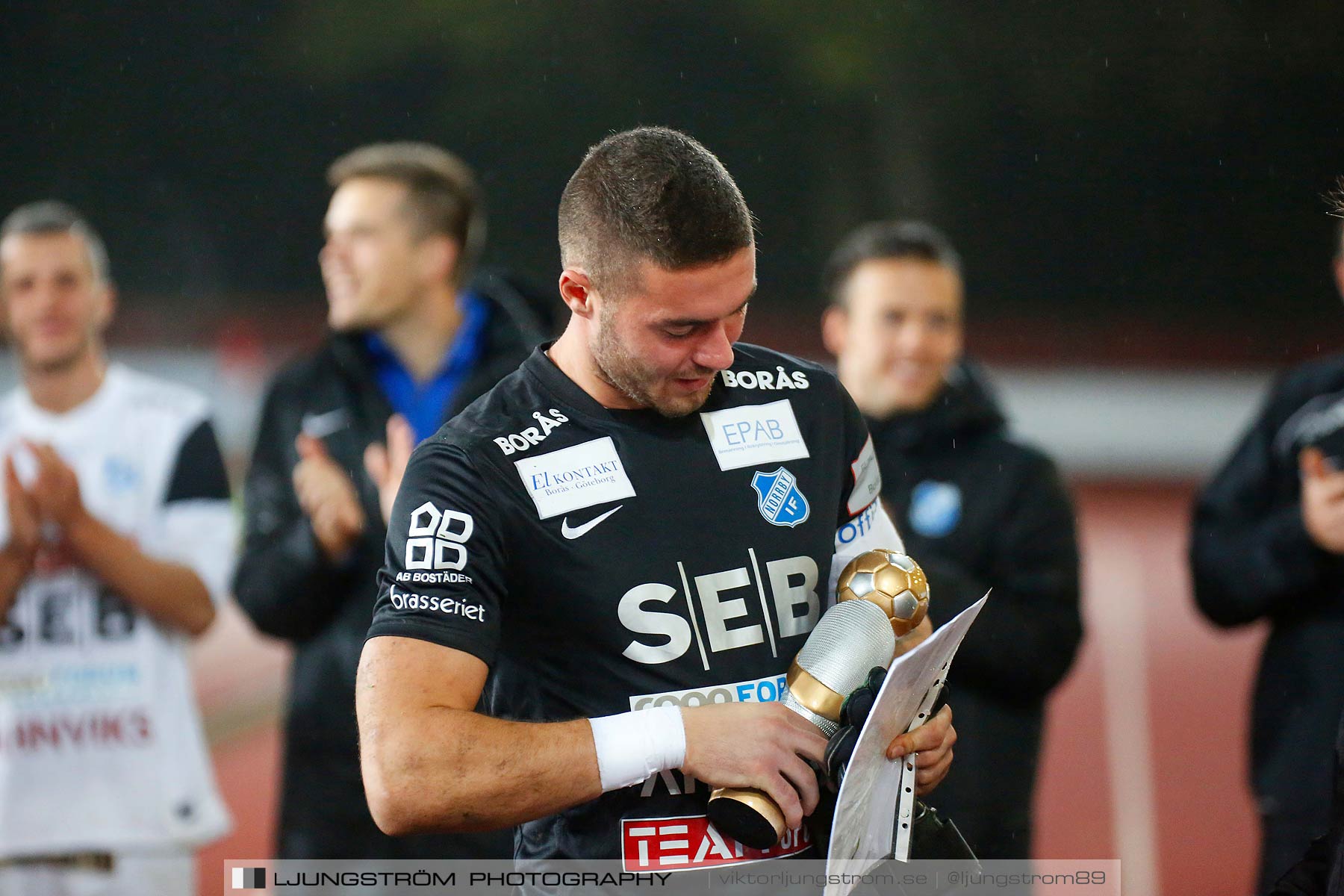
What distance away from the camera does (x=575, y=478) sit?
1948mm

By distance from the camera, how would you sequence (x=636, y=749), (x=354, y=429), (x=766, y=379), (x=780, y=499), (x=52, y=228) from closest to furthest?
(x=636, y=749)
(x=780, y=499)
(x=766, y=379)
(x=354, y=429)
(x=52, y=228)

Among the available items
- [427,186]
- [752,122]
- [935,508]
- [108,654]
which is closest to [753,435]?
[935,508]

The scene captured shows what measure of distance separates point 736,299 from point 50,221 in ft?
8.72

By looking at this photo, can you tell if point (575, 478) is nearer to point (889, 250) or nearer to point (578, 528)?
point (578, 528)

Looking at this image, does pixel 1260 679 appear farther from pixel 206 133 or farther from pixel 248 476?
pixel 206 133

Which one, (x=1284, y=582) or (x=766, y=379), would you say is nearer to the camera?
(x=766, y=379)

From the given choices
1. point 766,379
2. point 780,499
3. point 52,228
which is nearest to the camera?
point 780,499

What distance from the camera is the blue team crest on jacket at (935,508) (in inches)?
130

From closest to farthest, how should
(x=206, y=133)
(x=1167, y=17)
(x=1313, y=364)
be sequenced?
1. (x=1313, y=364)
2. (x=1167, y=17)
3. (x=206, y=133)

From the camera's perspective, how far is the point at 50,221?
150 inches

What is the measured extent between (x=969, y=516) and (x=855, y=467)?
47.8 inches

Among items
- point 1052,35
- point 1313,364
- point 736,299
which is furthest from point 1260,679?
point 1052,35

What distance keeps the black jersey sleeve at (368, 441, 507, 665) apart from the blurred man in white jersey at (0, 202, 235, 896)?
189 centimetres

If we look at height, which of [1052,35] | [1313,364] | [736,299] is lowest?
[736,299]
